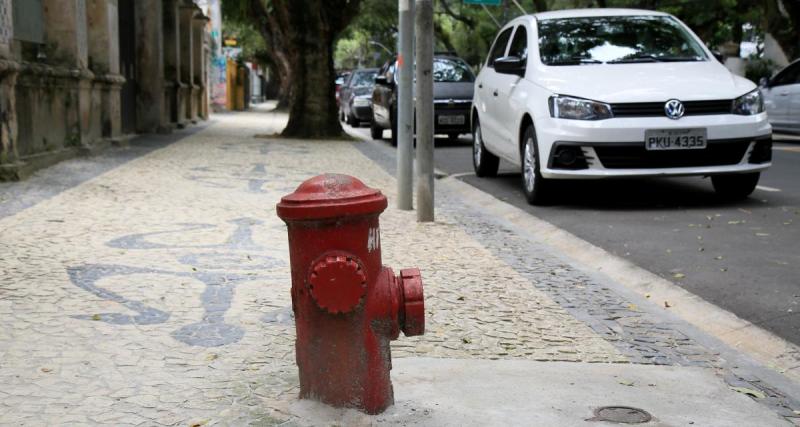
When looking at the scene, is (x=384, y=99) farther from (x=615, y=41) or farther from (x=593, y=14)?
(x=615, y=41)

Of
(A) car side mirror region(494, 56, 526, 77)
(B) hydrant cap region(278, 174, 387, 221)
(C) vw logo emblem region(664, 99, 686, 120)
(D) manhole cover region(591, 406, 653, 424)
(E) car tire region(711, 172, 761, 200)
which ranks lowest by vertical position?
(D) manhole cover region(591, 406, 653, 424)

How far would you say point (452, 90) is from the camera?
702 inches

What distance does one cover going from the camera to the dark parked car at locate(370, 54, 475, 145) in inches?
698

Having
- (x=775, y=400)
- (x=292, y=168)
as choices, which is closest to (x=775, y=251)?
(x=775, y=400)

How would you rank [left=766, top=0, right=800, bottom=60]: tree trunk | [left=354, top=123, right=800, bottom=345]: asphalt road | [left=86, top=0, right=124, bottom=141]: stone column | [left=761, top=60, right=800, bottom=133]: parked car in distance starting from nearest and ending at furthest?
[left=354, top=123, right=800, bottom=345]: asphalt road
[left=86, top=0, right=124, bottom=141]: stone column
[left=761, top=60, right=800, bottom=133]: parked car in distance
[left=766, top=0, right=800, bottom=60]: tree trunk

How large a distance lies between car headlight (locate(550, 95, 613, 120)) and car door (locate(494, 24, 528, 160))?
0.93 metres

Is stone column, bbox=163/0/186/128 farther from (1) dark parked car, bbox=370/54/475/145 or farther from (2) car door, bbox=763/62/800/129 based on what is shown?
(2) car door, bbox=763/62/800/129

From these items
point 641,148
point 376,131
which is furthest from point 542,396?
point 376,131

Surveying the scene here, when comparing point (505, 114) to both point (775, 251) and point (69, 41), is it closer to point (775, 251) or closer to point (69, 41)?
point (775, 251)

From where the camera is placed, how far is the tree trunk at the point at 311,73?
19.3m

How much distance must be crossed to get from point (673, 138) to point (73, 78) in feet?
26.5

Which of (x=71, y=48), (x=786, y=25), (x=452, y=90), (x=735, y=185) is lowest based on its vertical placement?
(x=735, y=185)

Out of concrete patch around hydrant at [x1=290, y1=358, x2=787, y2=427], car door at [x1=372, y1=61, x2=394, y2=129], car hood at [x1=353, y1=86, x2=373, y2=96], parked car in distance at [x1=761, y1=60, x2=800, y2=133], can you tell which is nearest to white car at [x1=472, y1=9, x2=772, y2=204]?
concrete patch around hydrant at [x1=290, y1=358, x2=787, y2=427]

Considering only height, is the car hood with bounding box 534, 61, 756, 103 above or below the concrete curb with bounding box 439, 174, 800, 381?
above
